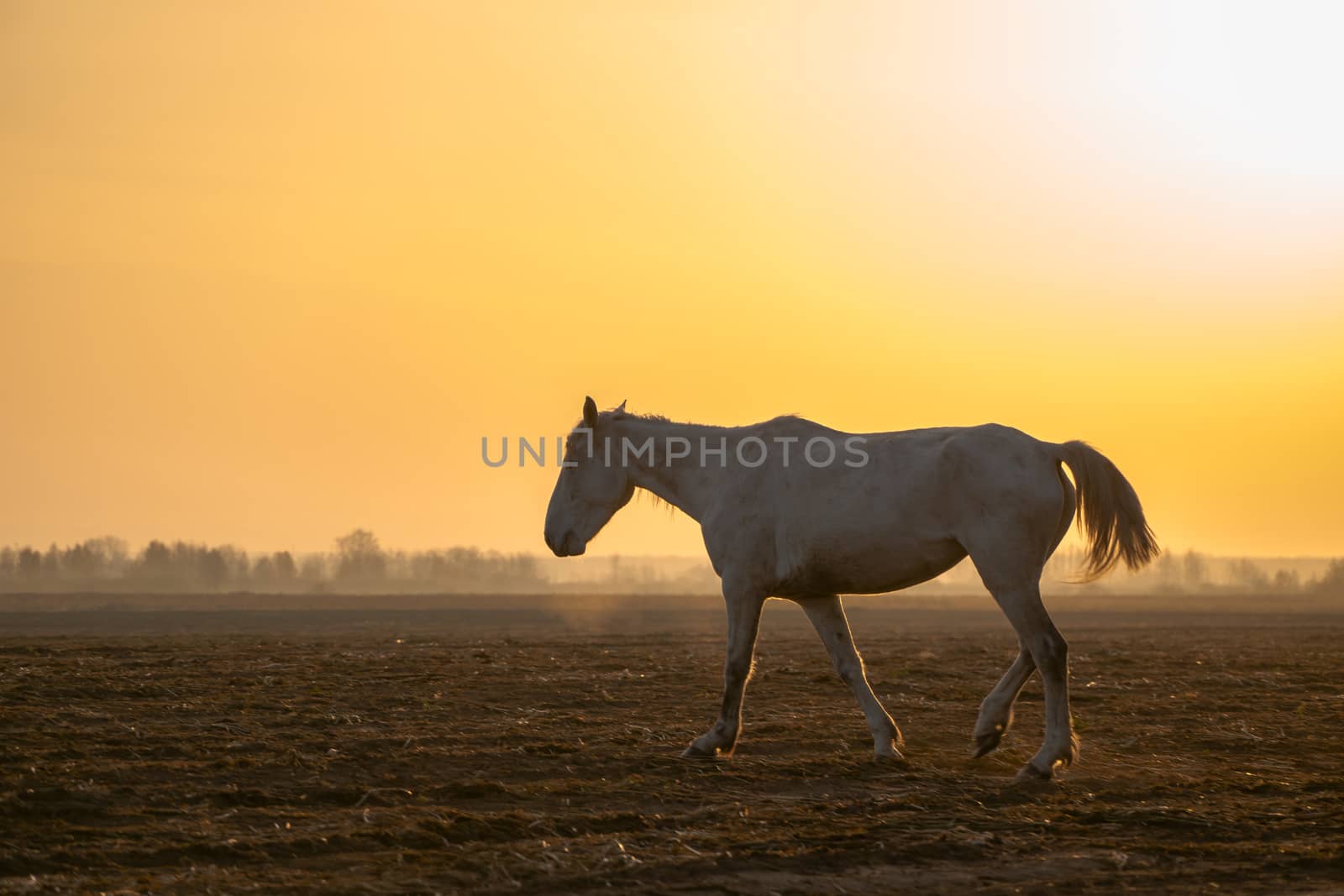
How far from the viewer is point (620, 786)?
847 centimetres

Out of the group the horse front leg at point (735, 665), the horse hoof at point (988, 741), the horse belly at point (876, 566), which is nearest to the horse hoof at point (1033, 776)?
the horse hoof at point (988, 741)

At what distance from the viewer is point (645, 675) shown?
16.3m

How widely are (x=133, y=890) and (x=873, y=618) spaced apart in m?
51.4

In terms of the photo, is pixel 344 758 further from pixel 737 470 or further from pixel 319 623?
pixel 319 623

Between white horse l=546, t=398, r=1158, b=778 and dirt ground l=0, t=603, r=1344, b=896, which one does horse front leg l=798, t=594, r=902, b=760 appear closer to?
white horse l=546, t=398, r=1158, b=778

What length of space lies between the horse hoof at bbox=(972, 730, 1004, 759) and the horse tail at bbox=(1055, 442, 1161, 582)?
135 cm

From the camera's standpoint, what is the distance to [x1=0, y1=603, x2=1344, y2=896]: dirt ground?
629 cm

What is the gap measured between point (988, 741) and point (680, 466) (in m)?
3.45

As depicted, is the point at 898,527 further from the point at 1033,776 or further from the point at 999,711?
the point at 1033,776

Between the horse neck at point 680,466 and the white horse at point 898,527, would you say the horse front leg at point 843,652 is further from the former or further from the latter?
the horse neck at point 680,466

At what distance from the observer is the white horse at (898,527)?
930 cm

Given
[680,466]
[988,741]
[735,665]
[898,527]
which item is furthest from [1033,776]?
[680,466]

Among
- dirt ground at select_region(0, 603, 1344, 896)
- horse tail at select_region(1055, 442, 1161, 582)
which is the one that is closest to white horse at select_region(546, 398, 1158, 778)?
horse tail at select_region(1055, 442, 1161, 582)

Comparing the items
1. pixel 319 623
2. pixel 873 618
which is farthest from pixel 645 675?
pixel 873 618
